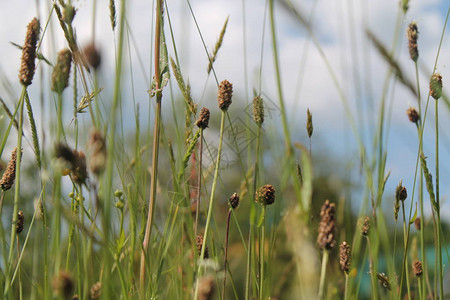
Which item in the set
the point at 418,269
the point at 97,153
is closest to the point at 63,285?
the point at 97,153

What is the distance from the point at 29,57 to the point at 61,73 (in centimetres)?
25

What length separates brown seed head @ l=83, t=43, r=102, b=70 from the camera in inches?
21.5

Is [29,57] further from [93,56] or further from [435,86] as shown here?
[435,86]

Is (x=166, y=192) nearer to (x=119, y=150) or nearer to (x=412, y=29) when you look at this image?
(x=119, y=150)

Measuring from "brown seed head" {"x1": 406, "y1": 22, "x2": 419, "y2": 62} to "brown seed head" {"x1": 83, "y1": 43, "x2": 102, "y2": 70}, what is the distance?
0.65 m

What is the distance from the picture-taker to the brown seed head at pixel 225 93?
95 centimetres

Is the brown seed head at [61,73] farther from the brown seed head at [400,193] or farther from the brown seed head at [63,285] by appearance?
the brown seed head at [400,193]

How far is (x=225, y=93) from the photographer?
3.14ft

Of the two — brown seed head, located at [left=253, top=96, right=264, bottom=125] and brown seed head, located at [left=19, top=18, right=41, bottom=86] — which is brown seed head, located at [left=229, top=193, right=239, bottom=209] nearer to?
brown seed head, located at [left=253, top=96, right=264, bottom=125]

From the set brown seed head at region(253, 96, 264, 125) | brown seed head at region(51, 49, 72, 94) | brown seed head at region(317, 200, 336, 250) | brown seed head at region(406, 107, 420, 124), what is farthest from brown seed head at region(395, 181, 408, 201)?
brown seed head at region(51, 49, 72, 94)

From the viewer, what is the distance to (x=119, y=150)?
96 cm

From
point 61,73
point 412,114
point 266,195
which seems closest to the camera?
point 61,73

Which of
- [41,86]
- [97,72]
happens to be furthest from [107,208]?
[41,86]

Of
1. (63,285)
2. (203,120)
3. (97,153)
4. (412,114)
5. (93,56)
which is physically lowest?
(63,285)
